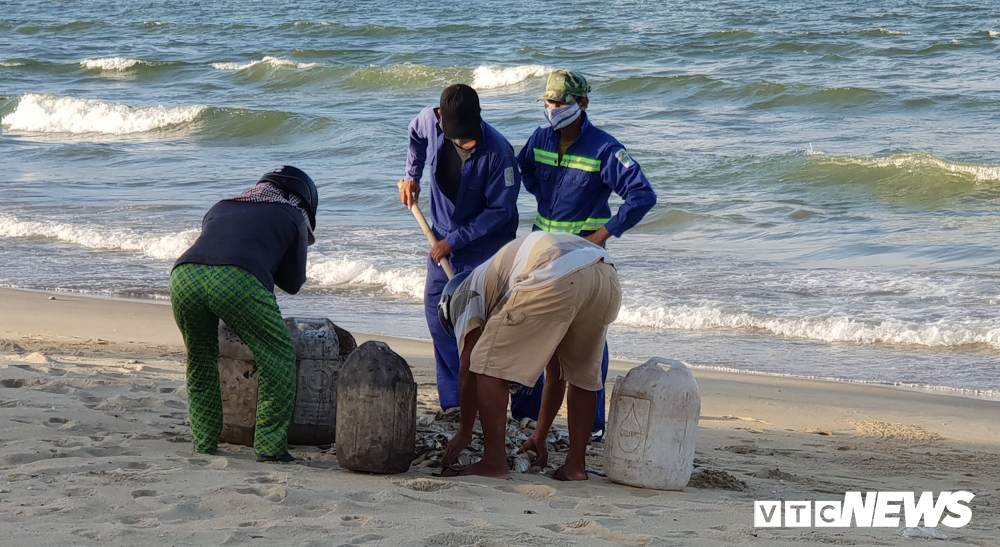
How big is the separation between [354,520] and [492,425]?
2.87 ft

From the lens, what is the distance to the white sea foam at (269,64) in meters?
25.9

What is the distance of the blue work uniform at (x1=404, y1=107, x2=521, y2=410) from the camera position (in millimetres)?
5230

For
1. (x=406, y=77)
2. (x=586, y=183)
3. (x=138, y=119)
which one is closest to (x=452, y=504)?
(x=586, y=183)

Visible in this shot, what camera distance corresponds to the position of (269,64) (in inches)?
1030

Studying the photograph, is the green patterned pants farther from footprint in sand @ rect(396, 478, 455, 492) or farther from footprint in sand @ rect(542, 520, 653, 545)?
footprint in sand @ rect(542, 520, 653, 545)

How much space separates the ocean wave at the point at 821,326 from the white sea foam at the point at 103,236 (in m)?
4.63

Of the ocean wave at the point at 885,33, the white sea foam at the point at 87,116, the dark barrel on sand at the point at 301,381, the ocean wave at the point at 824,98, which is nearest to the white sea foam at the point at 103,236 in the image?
the dark barrel on sand at the point at 301,381

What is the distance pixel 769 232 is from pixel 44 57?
23.7 meters

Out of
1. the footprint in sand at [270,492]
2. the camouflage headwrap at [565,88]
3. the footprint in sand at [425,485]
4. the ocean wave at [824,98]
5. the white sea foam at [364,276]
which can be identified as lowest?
the white sea foam at [364,276]

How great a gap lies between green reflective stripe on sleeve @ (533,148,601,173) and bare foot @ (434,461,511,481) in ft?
4.99

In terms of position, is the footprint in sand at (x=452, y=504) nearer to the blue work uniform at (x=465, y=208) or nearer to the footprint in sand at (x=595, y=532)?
the footprint in sand at (x=595, y=532)

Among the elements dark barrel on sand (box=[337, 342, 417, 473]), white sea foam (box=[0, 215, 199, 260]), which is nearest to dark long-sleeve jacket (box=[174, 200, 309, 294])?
dark barrel on sand (box=[337, 342, 417, 473])

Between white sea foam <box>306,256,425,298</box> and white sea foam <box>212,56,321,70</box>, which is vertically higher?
white sea foam <box>212,56,321,70</box>

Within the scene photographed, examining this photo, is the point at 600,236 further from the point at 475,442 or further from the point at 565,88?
the point at 475,442
